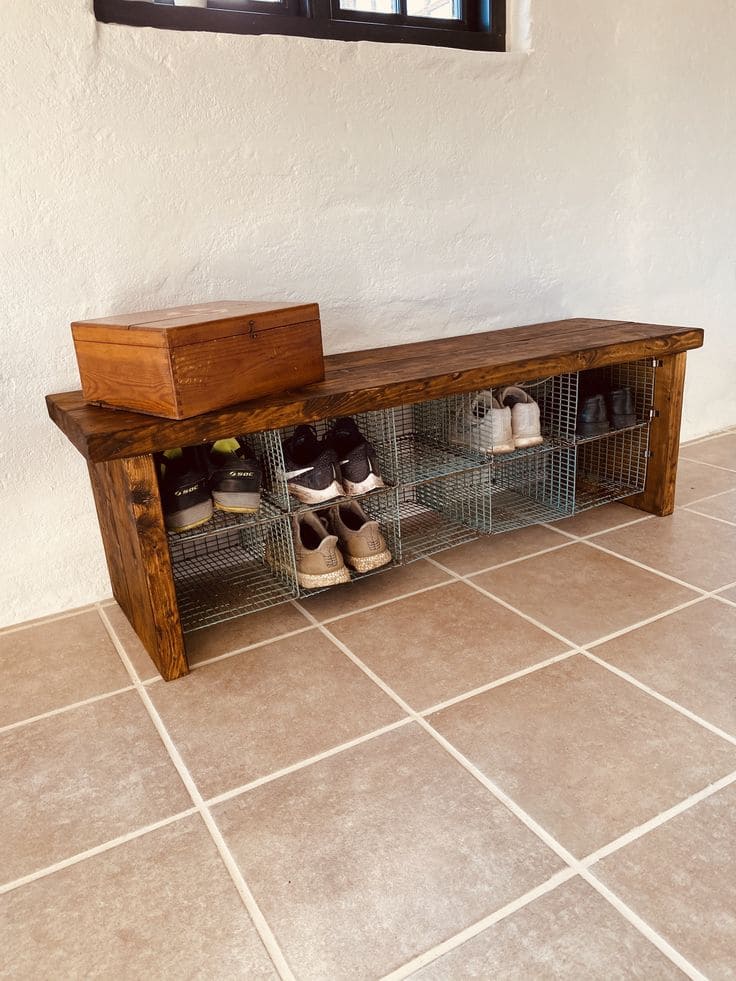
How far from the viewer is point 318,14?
219cm

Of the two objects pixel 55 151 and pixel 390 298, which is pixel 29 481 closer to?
pixel 55 151

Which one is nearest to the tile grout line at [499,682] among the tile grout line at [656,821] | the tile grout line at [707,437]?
the tile grout line at [656,821]

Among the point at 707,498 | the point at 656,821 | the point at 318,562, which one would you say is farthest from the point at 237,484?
the point at 707,498

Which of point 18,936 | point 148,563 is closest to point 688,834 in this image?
point 18,936

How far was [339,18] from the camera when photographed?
2232 mm

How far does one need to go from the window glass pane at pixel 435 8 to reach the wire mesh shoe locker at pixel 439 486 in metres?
1.25

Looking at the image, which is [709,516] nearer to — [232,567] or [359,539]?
[359,539]

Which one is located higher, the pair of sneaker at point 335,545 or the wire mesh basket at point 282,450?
the wire mesh basket at point 282,450

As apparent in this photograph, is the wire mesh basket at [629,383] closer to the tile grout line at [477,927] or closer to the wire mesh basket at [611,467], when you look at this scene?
the wire mesh basket at [611,467]

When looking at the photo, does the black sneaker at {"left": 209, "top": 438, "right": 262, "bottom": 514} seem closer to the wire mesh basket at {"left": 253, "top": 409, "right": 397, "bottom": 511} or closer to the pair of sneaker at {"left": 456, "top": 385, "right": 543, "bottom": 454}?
the wire mesh basket at {"left": 253, "top": 409, "right": 397, "bottom": 511}

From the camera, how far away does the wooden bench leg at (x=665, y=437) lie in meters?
2.36

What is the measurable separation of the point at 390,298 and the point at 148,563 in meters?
1.22

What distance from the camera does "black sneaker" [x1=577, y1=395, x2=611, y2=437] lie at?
2.38 meters

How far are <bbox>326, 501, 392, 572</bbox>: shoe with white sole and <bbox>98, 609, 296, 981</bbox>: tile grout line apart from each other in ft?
2.15
